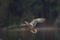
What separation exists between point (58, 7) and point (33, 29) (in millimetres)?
16899

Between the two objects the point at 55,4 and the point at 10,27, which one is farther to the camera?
the point at 55,4

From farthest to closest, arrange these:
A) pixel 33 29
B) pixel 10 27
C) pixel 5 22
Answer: pixel 5 22 → pixel 10 27 → pixel 33 29

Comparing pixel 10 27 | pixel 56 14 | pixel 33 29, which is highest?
pixel 56 14

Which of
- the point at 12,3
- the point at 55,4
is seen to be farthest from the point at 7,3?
the point at 55,4

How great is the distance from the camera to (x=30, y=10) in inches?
863

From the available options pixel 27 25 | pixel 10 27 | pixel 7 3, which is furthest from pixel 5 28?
pixel 27 25

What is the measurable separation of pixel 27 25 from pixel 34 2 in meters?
17.1

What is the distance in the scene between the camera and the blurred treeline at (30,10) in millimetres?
20578

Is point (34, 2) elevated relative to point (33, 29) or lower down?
elevated

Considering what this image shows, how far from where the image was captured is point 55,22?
2002 cm

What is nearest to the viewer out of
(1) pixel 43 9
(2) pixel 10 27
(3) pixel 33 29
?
(3) pixel 33 29

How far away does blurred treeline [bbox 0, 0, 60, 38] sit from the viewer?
2058cm

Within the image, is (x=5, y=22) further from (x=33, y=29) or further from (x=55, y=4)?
(x=33, y=29)

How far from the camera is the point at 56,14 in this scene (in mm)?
21438
